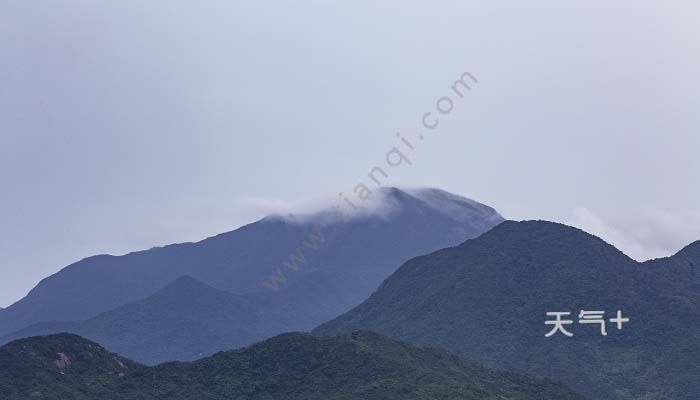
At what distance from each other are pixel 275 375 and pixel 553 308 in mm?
54434

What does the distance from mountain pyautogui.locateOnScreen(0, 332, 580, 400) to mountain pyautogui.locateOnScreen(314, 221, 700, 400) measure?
2044 cm

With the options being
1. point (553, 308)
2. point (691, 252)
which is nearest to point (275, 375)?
point (553, 308)

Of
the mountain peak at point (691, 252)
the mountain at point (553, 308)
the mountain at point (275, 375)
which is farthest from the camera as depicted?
the mountain peak at point (691, 252)

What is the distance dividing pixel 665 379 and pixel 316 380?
48.0 m

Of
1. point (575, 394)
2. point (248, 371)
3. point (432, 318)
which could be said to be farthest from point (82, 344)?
point (432, 318)

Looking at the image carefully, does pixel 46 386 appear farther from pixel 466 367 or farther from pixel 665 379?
pixel 665 379

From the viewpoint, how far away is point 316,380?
3664 inches

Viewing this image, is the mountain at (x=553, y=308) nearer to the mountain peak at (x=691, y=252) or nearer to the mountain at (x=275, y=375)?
the mountain peak at (x=691, y=252)

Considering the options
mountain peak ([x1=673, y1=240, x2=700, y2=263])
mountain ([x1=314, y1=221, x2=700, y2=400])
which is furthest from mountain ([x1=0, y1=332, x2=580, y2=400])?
mountain peak ([x1=673, y1=240, x2=700, y2=263])

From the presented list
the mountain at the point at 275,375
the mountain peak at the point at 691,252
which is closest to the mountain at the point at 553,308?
the mountain peak at the point at 691,252

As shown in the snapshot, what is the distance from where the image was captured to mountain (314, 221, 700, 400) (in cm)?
11812

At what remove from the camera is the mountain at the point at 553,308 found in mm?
118125

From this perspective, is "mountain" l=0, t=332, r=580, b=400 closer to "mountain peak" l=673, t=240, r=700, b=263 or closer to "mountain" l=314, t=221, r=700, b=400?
"mountain" l=314, t=221, r=700, b=400

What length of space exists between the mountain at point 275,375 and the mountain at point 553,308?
805 inches
